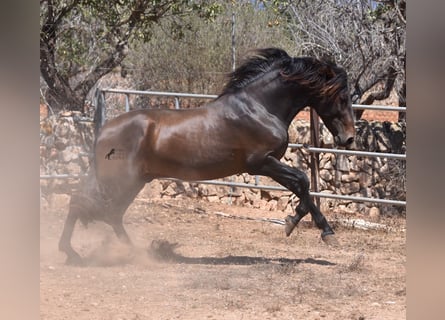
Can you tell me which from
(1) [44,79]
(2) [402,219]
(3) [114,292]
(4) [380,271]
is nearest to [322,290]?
(4) [380,271]

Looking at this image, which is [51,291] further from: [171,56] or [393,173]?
[171,56]

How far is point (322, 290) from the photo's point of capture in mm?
5449

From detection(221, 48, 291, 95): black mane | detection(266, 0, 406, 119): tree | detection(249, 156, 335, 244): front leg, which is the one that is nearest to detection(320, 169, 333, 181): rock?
detection(266, 0, 406, 119): tree

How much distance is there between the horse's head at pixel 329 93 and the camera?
6.13 meters

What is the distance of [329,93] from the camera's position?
6203mm

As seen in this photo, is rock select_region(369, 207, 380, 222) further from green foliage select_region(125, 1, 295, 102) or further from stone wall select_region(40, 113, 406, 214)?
green foliage select_region(125, 1, 295, 102)

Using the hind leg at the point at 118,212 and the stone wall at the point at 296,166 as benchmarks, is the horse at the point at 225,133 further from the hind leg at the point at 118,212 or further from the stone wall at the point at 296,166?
the stone wall at the point at 296,166

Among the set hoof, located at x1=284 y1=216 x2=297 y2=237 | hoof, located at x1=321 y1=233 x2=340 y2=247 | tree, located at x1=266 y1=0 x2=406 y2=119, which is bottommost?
hoof, located at x1=321 y1=233 x2=340 y2=247

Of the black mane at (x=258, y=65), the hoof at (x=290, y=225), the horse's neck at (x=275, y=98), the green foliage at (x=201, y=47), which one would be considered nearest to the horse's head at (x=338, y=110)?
the horse's neck at (x=275, y=98)

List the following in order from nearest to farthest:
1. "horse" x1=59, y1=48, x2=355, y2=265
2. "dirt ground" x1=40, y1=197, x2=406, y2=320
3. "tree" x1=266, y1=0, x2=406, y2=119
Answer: "dirt ground" x1=40, y1=197, x2=406, y2=320
"horse" x1=59, y1=48, x2=355, y2=265
"tree" x1=266, y1=0, x2=406, y2=119

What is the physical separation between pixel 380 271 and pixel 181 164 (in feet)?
5.60

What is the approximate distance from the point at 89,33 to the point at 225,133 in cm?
437

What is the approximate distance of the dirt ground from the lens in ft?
16.2

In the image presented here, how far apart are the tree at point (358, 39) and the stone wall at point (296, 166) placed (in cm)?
65
